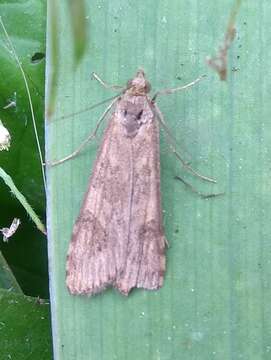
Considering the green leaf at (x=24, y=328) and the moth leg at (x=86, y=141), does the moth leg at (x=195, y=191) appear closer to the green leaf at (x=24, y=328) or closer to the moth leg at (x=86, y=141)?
Result: the moth leg at (x=86, y=141)

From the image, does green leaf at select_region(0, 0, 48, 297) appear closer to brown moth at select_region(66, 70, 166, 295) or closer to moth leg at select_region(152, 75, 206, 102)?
brown moth at select_region(66, 70, 166, 295)

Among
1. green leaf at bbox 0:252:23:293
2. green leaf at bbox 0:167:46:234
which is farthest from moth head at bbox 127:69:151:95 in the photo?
green leaf at bbox 0:252:23:293

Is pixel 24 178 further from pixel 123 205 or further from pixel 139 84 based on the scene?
pixel 139 84

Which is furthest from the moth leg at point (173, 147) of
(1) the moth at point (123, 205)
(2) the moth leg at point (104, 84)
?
(2) the moth leg at point (104, 84)

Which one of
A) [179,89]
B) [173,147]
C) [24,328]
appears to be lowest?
[24,328]

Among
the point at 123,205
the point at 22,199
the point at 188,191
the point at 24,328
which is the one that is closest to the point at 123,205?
the point at 123,205
